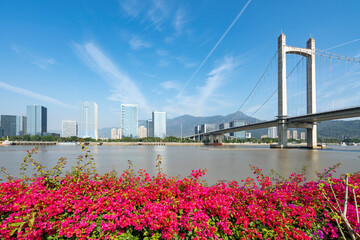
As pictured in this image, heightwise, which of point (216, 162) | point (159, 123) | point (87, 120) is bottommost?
point (216, 162)

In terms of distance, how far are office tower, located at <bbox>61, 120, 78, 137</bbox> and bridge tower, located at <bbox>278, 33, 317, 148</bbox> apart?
196607 millimetres

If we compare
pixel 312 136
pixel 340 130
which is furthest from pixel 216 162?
pixel 340 130

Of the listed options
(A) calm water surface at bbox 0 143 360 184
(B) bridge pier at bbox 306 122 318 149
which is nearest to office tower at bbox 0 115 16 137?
(A) calm water surface at bbox 0 143 360 184

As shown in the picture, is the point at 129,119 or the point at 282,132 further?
the point at 129,119

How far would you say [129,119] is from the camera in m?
174

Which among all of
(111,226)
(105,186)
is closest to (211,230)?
(111,226)

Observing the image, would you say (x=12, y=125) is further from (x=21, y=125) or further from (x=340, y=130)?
(x=340, y=130)

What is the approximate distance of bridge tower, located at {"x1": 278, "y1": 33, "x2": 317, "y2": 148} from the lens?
43.2 metres

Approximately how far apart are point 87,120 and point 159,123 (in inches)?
2561

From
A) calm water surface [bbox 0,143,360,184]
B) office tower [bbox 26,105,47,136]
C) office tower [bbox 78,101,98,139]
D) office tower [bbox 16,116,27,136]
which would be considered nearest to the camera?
calm water surface [bbox 0,143,360,184]

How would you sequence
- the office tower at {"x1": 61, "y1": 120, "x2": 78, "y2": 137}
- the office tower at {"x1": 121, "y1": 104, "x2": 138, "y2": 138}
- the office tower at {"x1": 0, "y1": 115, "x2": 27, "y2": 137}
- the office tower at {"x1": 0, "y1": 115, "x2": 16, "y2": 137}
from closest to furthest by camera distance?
the office tower at {"x1": 121, "y1": 104, "x2": 138, "y2": 138} < the office tower at {"x1": 0, "y1": 115, "x2": 16, "y2": 137} < the office tower at {"x1": 0, "y1": 115, "x2": 27, "y2": 137} < the office tower at {"x1": 61, "y1": 120, "x2": 78, "y2": 137}

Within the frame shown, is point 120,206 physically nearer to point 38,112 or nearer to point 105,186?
point 105,186

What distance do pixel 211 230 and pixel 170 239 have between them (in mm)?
508

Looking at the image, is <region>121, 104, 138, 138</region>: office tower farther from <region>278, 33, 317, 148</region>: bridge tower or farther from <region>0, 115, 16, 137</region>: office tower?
<region>278, 33, 317, 148</region>: bridge tower
